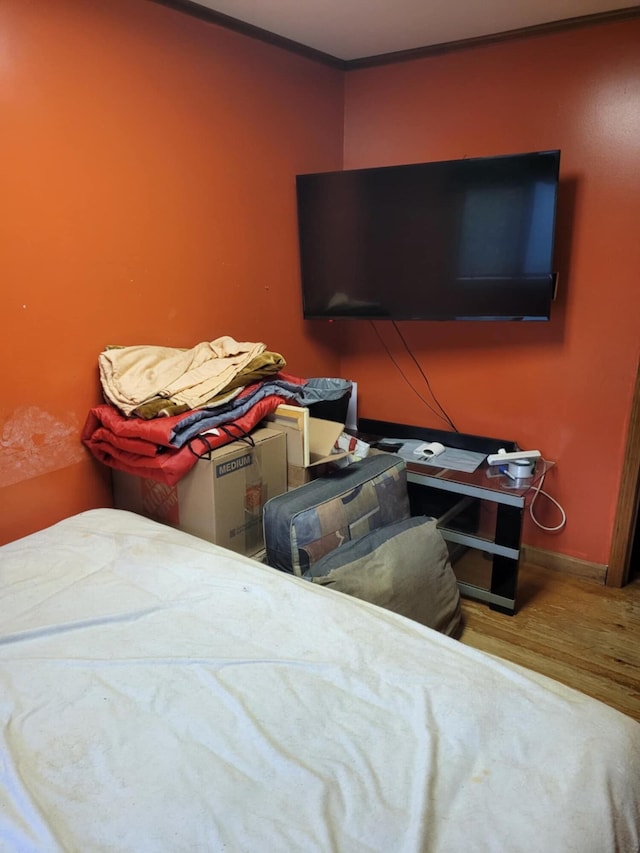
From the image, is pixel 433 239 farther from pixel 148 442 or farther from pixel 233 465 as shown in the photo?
pixel 148 442

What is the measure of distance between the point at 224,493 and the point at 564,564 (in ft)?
5.61

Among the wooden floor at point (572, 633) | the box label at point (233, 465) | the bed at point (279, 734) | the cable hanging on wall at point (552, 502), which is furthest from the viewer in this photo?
the cable hanging on wall at point (552, 502)

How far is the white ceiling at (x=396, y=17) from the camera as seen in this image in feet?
6.82

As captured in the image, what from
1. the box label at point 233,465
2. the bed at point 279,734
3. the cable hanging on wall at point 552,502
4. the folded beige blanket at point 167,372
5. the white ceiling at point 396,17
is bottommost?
the cable hanging on wall at point 552,502

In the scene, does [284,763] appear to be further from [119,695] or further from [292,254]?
[292,254]

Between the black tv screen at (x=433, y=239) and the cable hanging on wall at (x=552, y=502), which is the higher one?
the black tv screen at (x=433, y=239)

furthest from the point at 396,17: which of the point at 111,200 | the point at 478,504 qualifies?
the point at 478,504

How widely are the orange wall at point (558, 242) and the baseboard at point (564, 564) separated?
36 millimetres

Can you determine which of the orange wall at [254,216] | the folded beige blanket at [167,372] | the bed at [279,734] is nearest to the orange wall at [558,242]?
the orange wall at [254,216]

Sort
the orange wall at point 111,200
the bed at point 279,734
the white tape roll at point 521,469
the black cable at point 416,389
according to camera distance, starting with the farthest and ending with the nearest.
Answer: the black cable at point 416,389
the white tape roll at point 521,469
the orange wall at point 111,200
the bed at point 279,734

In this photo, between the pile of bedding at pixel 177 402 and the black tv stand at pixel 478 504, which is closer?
the pile of bedding at pixel 177 402

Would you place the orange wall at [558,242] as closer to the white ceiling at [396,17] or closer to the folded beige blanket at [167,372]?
the white ceiling at [396,17]

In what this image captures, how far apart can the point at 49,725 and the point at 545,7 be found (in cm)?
263

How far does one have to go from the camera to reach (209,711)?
107 centimetres
